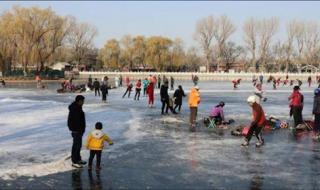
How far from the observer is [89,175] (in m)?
8.79

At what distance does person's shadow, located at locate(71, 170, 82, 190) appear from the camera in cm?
786

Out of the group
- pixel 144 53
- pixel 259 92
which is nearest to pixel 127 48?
pixel 144 53

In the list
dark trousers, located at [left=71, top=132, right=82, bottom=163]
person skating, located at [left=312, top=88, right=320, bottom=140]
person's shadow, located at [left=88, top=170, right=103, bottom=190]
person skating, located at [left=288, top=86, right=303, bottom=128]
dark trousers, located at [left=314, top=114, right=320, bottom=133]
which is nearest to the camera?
person's shadow, located at [left=88, top=170, right=103, bottom=190]

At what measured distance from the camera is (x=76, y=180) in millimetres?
8375

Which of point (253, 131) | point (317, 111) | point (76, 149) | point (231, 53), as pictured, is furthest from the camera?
point (231, 53)

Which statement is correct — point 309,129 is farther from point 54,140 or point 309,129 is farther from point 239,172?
point 54,140

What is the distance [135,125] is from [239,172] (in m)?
8.10

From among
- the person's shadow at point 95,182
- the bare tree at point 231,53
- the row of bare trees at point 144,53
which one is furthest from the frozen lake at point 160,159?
the bare tree at point 231,53

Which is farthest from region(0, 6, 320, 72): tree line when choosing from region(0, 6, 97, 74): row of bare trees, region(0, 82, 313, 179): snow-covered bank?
region(0, 82, 313, 179): snow-covered bank

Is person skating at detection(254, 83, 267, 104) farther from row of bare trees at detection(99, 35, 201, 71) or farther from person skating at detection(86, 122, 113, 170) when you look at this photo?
row of bare trees at detection(99, 35, 201, 71)

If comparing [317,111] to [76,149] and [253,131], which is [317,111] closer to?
[253,131]

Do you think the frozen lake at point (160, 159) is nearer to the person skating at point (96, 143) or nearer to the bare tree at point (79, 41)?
the person skating at point (96, 143)

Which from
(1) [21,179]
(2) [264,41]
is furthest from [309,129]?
(2) [264,41]

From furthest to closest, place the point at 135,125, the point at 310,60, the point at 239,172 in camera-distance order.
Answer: the point at 310,60
the point at 135,125
the point at 239,172
